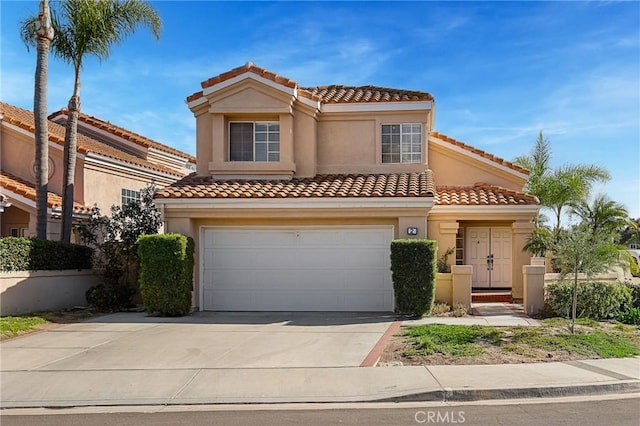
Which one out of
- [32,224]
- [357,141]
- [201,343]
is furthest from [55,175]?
[201,343]

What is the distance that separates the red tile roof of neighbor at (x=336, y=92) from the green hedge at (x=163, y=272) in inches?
208

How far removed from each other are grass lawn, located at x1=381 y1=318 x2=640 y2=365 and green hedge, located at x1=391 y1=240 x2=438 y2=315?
1.48 meters

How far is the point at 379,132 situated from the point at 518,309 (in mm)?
6474

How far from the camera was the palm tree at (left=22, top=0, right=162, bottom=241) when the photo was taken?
1756 centimetres

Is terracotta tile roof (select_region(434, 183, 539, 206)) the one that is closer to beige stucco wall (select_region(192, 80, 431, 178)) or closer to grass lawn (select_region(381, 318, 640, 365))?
beige stucco wall (select_region(192, 80, 431, 178))

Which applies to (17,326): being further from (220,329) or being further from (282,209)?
(282,209)

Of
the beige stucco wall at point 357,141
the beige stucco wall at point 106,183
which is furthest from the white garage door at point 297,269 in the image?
the beige stucco wall at point 106,183

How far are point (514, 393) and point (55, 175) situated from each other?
1758 centimetres

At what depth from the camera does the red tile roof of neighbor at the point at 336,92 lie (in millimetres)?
17234

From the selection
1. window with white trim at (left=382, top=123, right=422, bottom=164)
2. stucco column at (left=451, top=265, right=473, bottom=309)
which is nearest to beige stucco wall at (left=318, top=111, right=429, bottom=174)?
window with white trim at (left=382, top=123, right=422, bottom=164)

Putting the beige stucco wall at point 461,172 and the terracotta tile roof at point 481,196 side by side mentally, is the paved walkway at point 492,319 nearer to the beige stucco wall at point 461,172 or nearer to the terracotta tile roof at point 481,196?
the terracotta tile roof at point 481,196

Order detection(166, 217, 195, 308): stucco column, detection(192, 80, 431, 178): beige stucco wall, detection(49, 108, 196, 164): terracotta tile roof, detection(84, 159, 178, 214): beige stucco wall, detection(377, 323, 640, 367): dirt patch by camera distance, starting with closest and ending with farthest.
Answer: detection(377, 323, 640, 367): dirt patch
detection(166, 217, 195, 308): stucco column
detection(192, 80, 431, 178): beige stucco wall
detection(84, 159, 178, 214): beige stucco wall
detection(49, 108, 196, 164): terracotta tile roof

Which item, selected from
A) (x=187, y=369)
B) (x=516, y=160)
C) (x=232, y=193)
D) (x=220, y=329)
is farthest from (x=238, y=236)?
(x=516, y=160)

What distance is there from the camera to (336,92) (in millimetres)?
19344
